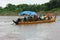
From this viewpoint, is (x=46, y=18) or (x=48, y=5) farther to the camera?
(x=48, y=5)

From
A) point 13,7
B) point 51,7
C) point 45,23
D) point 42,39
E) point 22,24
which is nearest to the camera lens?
point 42,39

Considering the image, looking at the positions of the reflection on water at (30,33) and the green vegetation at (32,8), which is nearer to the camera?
the reflection on water at (30,33)

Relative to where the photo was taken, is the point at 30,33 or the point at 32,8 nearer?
the point at 30,33

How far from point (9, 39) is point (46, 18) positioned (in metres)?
23.4

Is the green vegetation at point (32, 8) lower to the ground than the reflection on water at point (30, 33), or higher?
higher

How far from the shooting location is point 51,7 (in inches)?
3403

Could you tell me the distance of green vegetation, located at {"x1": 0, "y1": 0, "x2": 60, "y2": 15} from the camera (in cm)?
8644

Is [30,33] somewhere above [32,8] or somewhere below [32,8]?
below

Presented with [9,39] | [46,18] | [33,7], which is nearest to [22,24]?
[46,18]

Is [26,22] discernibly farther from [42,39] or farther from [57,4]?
[57,4]

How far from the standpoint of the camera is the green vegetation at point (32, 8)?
86.4m

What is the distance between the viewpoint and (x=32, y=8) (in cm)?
8575

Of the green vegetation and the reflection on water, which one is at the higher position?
the green vegetation

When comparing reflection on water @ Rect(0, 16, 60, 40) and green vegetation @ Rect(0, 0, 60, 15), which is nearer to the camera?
reflection on water @ Rect(0, 16, 60, 40)
